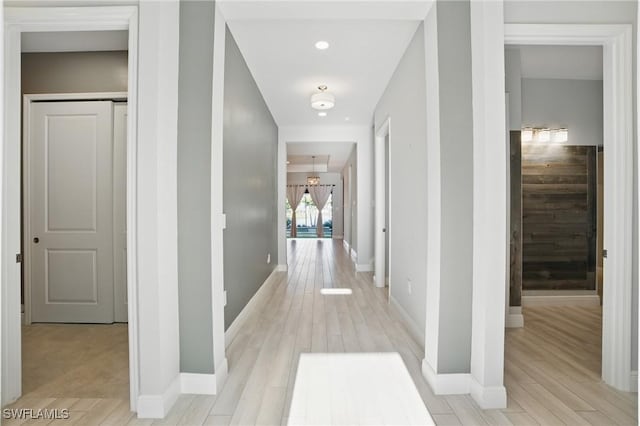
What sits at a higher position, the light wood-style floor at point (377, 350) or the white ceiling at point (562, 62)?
the white ceiling at point (562, 62)

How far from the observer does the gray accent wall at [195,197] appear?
2273mm

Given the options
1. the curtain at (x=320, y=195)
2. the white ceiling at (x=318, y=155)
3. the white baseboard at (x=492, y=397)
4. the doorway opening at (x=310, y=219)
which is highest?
the white ceiling at (x=318, y=155)

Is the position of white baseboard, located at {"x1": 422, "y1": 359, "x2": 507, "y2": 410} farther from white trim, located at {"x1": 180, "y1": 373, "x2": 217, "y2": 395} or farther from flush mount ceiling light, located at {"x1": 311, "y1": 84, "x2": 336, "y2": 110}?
flush mount ceiling light, located at {"x1": 311, "y1": 84, "x2": 336, "y2": 110}

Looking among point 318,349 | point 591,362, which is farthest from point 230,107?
point 591,362

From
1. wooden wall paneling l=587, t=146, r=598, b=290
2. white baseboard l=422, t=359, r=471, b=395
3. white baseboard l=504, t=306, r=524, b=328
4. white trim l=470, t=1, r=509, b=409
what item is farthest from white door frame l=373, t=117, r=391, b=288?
white baseboard l=422, t=359, r=471, b=395

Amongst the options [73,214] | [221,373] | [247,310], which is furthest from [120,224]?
[221,373]

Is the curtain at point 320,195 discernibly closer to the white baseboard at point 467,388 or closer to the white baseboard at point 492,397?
the white baseboard at point 467,388

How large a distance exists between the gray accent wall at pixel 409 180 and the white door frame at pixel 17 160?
2132 mm

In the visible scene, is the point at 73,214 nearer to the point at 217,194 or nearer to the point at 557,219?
the point at 217,194

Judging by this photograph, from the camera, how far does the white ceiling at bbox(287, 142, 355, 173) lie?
8134mm

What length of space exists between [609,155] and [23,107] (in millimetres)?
5223

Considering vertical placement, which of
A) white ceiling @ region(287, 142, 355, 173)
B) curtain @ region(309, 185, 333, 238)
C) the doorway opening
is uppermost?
white ceiling @ region(287, 142, 355, 173)

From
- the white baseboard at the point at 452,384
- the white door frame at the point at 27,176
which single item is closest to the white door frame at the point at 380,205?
the white baseboard at the point at 452,384

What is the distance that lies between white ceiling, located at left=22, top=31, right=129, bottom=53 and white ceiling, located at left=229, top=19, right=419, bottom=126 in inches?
45.2
